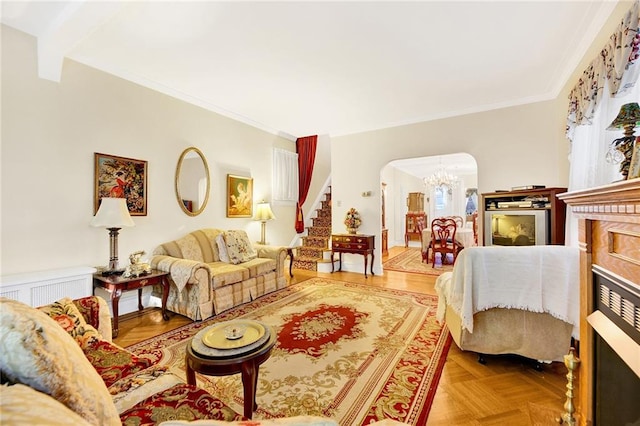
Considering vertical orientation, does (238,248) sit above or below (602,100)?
below

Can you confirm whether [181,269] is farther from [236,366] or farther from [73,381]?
[73,381]

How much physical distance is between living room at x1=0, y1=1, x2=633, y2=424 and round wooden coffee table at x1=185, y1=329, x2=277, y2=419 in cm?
243

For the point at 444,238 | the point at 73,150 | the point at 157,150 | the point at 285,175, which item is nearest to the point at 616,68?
the point at 444,238

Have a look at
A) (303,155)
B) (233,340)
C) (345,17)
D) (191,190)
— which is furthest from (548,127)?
(191,190)

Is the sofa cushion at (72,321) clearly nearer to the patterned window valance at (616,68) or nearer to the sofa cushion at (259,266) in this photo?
the sofa cushion at (259,266)

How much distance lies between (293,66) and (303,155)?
10.5 ft

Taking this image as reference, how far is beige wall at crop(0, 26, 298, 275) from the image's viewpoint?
2.54 metres

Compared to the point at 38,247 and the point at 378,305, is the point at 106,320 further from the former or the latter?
the point at 378,305

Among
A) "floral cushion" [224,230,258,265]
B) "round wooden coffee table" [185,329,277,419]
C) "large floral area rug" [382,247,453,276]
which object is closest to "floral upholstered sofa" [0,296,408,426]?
"round wooden coffee table" [185,329,277,419]

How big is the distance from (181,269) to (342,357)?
195 cm

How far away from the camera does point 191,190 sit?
13.3 feet

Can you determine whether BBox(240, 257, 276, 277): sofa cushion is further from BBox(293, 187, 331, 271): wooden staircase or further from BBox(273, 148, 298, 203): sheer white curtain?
BBox(273, 148, 298, 203): sheer white curtain

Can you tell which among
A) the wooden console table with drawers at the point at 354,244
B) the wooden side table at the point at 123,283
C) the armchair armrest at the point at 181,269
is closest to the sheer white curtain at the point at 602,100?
the wooden console table with drawers at the point at 354,244

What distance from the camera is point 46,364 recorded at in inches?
28.4
